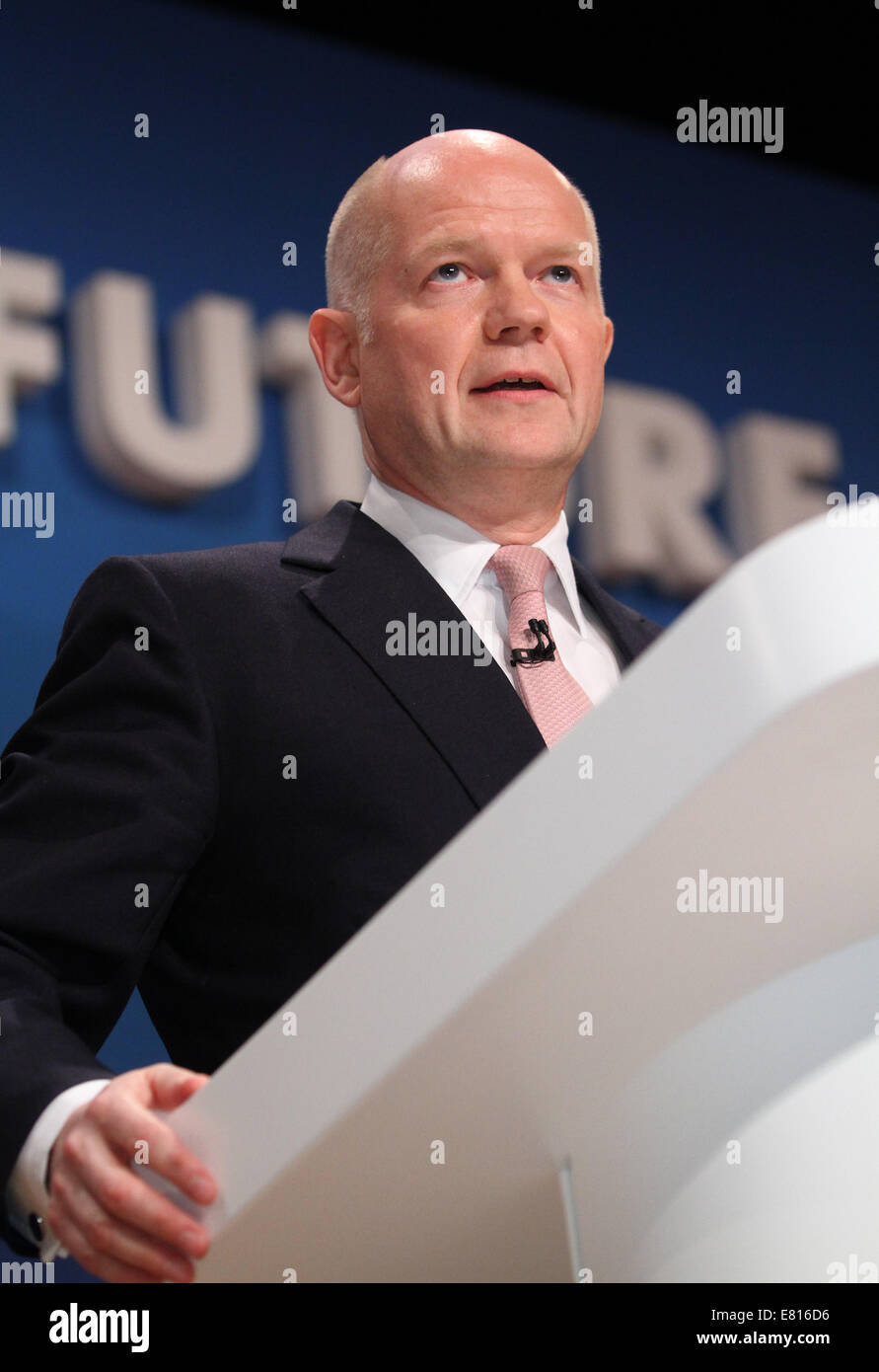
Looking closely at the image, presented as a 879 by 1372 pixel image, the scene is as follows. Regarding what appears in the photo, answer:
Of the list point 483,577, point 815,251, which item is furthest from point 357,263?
point 815,251

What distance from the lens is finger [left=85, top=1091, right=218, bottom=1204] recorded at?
25.5 inches

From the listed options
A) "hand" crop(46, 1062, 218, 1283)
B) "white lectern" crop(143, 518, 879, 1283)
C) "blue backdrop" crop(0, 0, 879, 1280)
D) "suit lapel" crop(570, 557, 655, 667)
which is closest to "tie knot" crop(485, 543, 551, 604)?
"suit lapel" crop(570, 557, 655, 667)

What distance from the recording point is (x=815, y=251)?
11.8 ft

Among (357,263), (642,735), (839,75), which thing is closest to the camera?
(642,735)

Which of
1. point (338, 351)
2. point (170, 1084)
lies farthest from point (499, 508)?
point (170, 1084)

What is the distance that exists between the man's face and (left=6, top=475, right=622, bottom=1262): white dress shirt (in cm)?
4

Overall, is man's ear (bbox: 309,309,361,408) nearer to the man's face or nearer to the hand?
the man's face

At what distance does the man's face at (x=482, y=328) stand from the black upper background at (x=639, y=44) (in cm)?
147

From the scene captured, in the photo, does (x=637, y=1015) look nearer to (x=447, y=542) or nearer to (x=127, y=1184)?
(x=127, y=1184)

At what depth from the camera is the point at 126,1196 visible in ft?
2.43

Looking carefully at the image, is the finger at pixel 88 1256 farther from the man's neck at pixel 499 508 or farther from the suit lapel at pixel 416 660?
the man's neck at pixel 499 508

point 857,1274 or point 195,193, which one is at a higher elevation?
point 195,193
